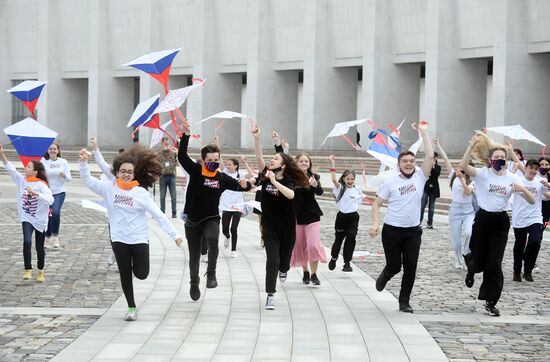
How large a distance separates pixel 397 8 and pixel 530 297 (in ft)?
114

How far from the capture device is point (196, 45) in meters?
53.0

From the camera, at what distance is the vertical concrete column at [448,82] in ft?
138

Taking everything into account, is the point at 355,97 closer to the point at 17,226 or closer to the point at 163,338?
the point at 17,226

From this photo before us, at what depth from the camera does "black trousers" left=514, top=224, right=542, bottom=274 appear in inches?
528

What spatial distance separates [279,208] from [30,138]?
10.8 ft

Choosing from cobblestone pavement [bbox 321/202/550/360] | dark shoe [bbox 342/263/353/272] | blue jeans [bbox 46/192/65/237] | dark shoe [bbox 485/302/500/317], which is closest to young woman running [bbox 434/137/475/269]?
cobblestone pavement [bbox 321/202/550/360]

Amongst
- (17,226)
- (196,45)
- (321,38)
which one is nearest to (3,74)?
(196,45)

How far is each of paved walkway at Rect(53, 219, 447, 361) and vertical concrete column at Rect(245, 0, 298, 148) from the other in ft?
121

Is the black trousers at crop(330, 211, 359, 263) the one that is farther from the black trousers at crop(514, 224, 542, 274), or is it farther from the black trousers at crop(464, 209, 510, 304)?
the black trousers at crop(464, 209, 510, 304)

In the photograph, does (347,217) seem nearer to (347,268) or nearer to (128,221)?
(347,268)

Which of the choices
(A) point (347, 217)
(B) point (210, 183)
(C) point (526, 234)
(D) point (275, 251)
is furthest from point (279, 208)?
(C) point (526, 234)

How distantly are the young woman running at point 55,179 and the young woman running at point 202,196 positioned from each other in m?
5.44

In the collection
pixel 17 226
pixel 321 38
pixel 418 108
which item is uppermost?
pixel 321 38

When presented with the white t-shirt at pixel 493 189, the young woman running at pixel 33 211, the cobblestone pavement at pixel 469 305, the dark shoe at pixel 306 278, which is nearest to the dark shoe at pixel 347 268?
the cobblestone pavement at pixel 469 305
